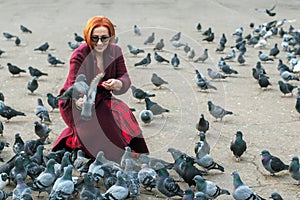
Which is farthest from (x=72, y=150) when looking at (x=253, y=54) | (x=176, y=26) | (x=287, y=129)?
(x=176, y=26)

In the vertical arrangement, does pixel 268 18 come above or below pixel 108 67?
below

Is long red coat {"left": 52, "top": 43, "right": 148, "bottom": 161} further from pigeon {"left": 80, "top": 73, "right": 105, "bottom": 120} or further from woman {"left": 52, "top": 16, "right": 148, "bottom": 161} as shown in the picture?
pigeon {"left": 80, "top": 73, "right": 105, "bottom": 120}

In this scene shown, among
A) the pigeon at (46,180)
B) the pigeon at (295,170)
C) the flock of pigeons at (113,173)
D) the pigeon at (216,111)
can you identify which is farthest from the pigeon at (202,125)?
the pigeon at (46,180)

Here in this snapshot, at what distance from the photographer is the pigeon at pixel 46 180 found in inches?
188

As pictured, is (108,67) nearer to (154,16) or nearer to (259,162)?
(259,162)

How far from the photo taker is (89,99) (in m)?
5.11

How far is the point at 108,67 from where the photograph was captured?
5570mm

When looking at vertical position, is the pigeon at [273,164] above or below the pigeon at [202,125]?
above

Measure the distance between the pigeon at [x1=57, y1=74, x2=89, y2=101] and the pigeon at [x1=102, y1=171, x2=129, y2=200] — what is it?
0.88m

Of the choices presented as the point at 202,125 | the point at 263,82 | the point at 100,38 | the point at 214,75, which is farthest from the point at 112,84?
the point at 214,75

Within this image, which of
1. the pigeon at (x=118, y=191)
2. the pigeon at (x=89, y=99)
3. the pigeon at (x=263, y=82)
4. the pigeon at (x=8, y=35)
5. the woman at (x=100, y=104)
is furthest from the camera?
the pigeon at (x=8, y=35)

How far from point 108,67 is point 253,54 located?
719 cm

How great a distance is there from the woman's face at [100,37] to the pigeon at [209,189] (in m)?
1.55

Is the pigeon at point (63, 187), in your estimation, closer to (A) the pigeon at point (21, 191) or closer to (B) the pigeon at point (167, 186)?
(A) the pigeon at point (21, 191)
